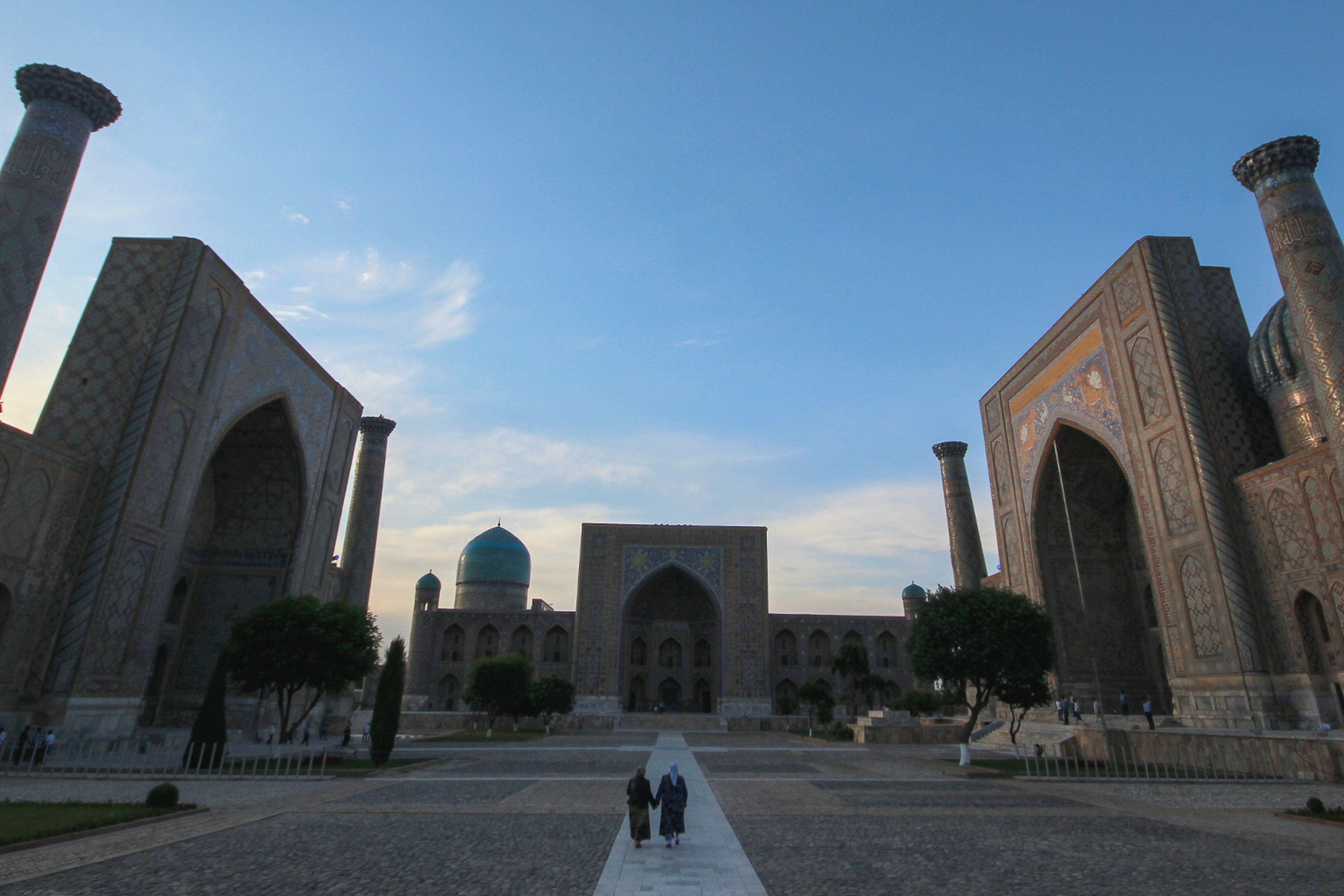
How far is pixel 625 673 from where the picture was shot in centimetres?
4162

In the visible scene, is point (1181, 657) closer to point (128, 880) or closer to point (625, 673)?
point (128, 880)

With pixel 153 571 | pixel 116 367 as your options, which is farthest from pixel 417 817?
pixel 116 367

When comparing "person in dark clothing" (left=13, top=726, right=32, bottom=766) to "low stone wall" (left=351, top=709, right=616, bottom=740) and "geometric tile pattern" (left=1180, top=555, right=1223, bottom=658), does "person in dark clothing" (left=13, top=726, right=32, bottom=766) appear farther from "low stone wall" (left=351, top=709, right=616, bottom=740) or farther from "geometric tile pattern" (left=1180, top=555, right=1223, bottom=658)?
"geometric tile pattern" (left=1180, top=555, right=1223, bottom=658)

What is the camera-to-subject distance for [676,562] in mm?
39219

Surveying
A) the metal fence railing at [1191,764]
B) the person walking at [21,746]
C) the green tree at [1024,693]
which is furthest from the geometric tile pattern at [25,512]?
the green tree at [1024,693]

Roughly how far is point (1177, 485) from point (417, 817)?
17.0 metres

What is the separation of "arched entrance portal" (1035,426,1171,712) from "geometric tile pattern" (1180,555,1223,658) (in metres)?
4.75

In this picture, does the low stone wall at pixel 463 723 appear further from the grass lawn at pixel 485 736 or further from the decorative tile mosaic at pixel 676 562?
the decorative tile mosaic at pixel 676 562

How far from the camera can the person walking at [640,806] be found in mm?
6238

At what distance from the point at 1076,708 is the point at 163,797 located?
20197 millimetres

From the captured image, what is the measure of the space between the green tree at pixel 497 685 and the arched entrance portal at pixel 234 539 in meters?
8.59

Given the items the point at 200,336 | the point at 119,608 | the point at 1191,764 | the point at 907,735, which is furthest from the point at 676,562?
the point at 1191,764

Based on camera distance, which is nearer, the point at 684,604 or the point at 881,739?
the point at 881,739

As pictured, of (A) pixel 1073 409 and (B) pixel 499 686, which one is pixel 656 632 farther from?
(A) pixel 1073 409
